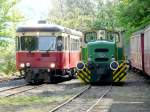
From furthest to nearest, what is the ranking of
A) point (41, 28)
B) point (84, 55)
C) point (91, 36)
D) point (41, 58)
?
point (91, 36) < point (84, 55) < point (41, 28) < point (41, 58)

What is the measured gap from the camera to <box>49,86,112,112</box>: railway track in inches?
621

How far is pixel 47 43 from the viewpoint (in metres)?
26.8

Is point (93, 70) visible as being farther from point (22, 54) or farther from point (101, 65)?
point (22, 54)

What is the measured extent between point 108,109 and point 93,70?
1029 cm

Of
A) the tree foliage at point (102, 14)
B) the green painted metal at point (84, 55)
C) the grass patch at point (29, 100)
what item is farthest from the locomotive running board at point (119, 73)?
the tree foliage at point (102, 14)

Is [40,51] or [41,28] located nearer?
[40,51]

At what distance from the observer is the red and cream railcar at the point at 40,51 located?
26.7m

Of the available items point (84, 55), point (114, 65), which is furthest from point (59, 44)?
point (114, 65)

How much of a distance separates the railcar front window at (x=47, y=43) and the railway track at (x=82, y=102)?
5.63 metres

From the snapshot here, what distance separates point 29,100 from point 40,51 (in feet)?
27.9

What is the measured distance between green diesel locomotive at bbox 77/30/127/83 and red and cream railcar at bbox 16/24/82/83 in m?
1.29

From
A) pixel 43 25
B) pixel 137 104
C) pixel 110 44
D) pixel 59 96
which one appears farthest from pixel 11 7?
pixel 137 104

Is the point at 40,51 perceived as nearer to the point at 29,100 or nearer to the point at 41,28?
the point at 41,28

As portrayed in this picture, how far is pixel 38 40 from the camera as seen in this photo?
1060 inches
